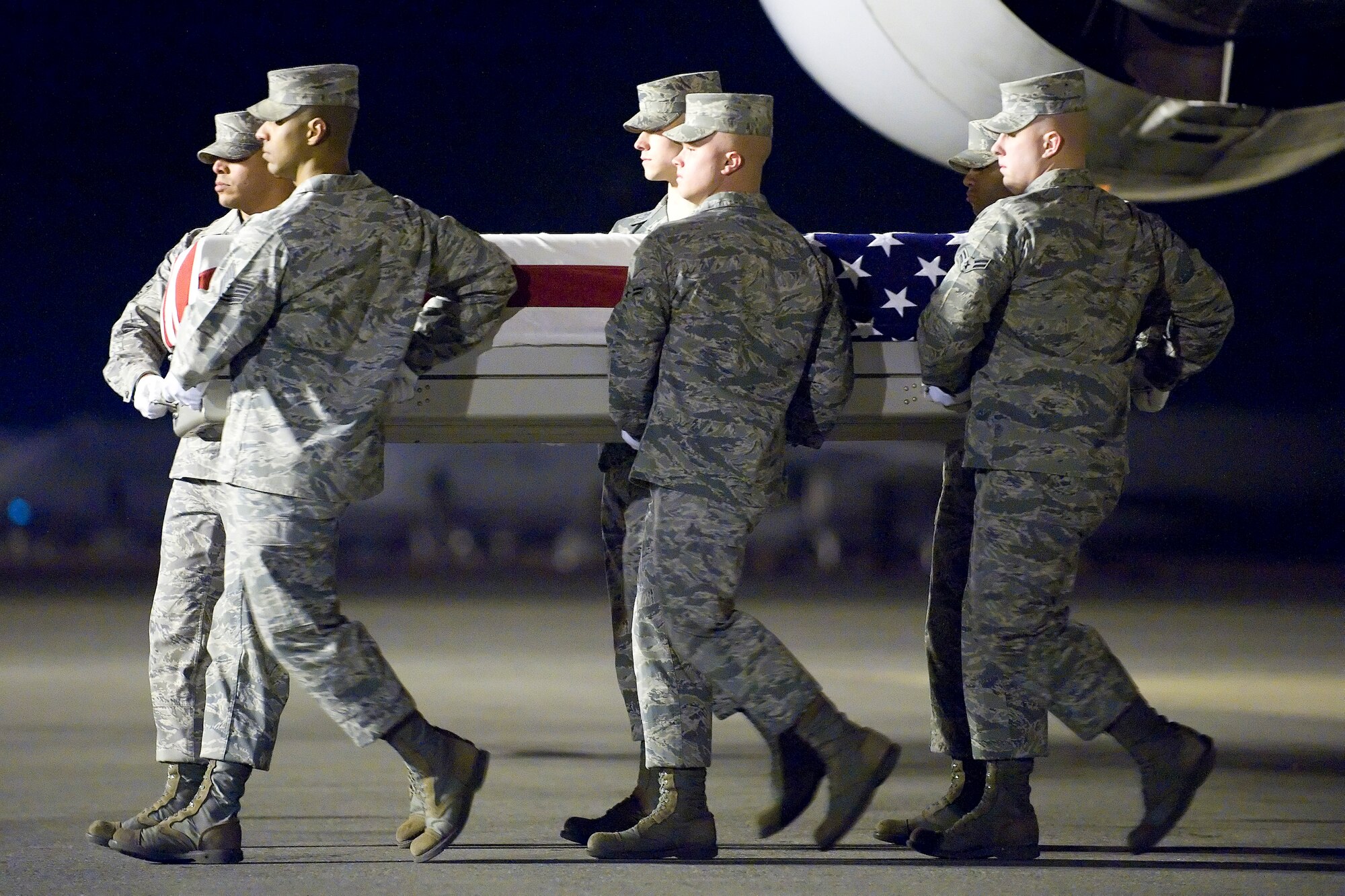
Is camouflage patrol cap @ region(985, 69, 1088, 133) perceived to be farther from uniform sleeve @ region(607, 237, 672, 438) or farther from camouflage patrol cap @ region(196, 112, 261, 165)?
camouflage patrol cap @ region(196, 112, 261, 165)

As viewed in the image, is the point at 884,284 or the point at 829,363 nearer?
the point at 829,363

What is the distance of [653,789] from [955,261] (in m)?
1.12

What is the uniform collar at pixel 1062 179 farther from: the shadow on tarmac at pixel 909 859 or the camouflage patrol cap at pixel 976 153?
the shadow on tarmac at pixel 909 859

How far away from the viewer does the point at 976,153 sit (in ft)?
11.5

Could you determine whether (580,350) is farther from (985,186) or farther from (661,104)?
(985,186)

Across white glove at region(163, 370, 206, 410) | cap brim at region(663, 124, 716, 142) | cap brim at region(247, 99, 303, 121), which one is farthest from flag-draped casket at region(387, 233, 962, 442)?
cap brim at region(247, 99, 303, 121)

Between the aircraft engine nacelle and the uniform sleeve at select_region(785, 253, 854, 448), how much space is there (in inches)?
56.0

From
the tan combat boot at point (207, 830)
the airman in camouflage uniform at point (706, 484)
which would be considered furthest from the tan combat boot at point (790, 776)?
the tan combat boot at point (207, 830)

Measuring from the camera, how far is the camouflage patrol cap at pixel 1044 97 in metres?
3.17

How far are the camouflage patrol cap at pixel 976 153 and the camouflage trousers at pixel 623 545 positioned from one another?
863mm

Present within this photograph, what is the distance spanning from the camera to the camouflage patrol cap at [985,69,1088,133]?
3168 mm

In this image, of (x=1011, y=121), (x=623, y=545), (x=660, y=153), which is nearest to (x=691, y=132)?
(x=660, y=153)

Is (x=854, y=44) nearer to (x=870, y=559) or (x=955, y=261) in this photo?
(x=955, y=261)

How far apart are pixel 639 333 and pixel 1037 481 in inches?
28.7
